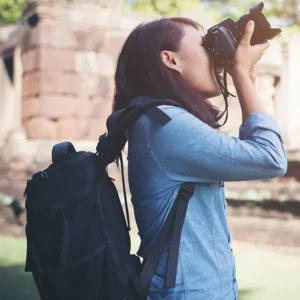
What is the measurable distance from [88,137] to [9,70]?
2.06 meters

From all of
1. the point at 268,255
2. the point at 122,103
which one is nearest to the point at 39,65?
the point at 268,255

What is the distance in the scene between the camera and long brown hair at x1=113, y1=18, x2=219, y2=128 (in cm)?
163

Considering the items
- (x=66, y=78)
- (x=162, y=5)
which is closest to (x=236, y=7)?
(x=162, y=5)

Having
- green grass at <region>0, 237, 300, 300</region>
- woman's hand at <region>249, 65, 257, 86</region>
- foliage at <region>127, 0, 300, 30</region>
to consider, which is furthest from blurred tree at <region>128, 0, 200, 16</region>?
woman's hand at <region>249, 65, 257, 86</region>

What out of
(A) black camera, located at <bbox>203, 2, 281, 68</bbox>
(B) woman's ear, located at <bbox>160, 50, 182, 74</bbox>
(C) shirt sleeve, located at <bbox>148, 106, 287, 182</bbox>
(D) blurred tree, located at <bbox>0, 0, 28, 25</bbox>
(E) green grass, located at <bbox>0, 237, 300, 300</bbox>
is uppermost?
(D) blurred tree, located at <bbox>0, 0, 28, 25</bbox>

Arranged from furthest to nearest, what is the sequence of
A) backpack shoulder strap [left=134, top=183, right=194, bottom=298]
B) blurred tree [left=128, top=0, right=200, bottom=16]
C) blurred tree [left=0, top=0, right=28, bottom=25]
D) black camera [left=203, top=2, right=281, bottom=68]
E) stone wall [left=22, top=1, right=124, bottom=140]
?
1. blurred tree [left=128, top=0, right=200, bottom=16]
2. blurred tree [left=0, top=0, right=28, bottom=25]
3. stone wall [left=22, top=1, right=124, bottom=140]
4. black camera [left=203, top=2, right=281, bottom=68]
5. backpack shoulder strap [left=134, top=183, right=194, bottom=298]

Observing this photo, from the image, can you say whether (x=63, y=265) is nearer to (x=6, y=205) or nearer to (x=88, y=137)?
(x=6, y=205)

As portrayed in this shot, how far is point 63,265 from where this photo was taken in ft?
5.12

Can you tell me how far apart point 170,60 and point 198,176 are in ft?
1.03

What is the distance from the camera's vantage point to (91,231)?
1549 millimetres

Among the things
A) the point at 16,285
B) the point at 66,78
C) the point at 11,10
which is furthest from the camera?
the point at 11,10

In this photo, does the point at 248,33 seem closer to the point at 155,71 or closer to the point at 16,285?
the point at 155,71

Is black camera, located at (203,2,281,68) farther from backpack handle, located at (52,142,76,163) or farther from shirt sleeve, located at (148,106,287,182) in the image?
backpack handle, located at (52,142,76,163)

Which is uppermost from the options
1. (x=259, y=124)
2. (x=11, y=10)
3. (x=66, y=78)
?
(x=11, y=10)
